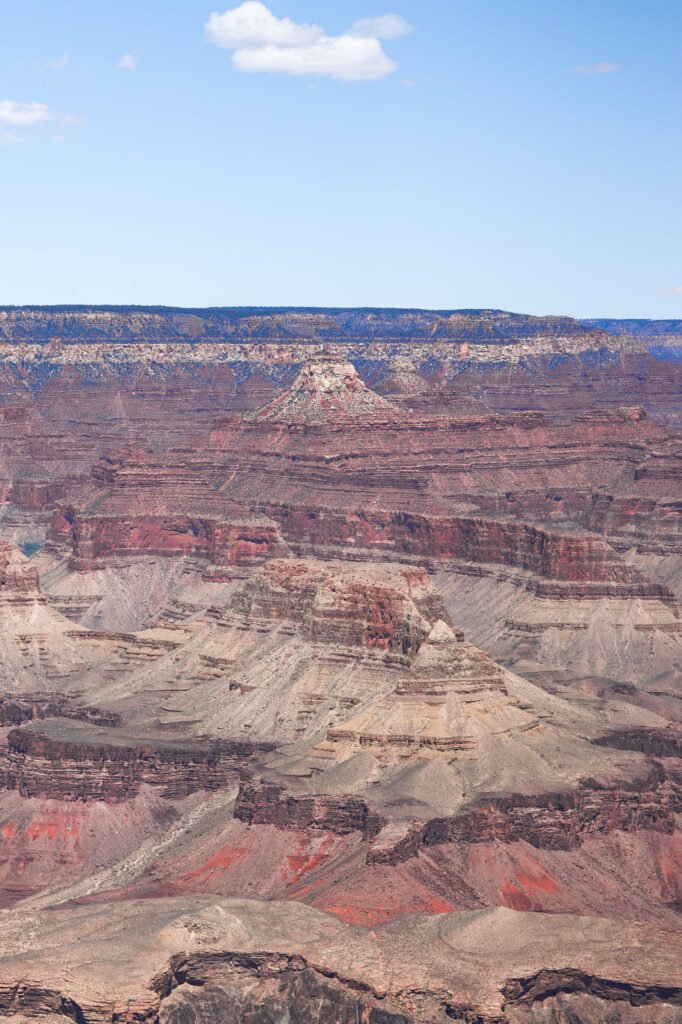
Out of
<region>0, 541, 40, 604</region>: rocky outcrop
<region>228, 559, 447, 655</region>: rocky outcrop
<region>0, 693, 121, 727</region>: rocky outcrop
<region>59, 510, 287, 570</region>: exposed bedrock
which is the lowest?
<region>0, 693, 121, 727</region>: rocky outcrop

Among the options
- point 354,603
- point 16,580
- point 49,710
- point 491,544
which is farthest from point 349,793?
point 491,544

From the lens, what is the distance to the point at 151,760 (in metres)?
129

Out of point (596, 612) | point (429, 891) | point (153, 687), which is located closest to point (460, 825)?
point (429, 891)

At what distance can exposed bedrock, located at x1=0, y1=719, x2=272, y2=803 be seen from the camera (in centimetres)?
12738

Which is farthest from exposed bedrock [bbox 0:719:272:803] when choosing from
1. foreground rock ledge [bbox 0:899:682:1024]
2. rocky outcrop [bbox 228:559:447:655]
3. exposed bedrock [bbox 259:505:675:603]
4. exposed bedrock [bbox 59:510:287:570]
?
exposed bedrock [bbox 59:510:287:570]

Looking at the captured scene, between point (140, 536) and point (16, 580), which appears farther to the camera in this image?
point (140, 536)

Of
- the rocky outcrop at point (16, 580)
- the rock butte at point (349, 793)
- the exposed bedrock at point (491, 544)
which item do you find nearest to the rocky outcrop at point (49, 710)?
the rock butte at point (349, 793)

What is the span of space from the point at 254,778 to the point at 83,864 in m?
8.58

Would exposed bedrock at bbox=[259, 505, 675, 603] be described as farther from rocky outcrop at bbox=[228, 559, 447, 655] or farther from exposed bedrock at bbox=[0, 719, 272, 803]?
exposed bedrock at bbox=[0, 719, 272, 803]

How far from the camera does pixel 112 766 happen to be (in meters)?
128

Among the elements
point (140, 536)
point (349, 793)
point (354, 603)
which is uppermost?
point (354, 603)

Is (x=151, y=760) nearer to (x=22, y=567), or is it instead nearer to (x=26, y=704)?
(x=26, y=704)

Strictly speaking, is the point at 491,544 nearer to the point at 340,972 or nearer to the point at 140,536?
the point at 140,536

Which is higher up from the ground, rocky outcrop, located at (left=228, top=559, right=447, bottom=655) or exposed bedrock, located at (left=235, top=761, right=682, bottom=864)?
rocky outcrop, located at (left=228, top=559, right=447, bottom=655)
